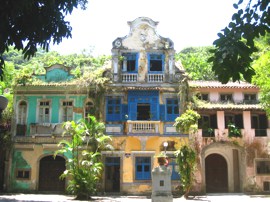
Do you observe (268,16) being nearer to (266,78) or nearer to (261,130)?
(266,78)

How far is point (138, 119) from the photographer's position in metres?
24.5

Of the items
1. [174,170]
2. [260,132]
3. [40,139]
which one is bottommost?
[174,170]

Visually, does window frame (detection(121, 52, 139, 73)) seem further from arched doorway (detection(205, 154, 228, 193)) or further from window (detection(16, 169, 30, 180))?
window (detection(16, 169, 30, 180))

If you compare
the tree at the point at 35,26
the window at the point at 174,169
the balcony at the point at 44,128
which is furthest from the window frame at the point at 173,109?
the tree at the point at 35,26

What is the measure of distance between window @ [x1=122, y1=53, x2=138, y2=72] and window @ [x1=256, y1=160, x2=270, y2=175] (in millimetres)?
10037

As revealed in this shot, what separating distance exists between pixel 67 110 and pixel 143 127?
5.13m

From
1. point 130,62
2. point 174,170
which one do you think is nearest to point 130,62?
point 130,62

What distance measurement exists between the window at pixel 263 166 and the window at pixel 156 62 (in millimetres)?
8682

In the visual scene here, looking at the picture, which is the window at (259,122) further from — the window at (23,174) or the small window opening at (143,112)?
the window at (23,174)

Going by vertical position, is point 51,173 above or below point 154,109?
below

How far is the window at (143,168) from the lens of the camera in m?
23.4

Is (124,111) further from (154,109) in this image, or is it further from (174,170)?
(174,170)

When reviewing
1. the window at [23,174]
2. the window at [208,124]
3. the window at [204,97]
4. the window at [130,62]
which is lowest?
the window at [23,174]

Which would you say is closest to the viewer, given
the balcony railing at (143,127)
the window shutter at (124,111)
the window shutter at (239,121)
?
the balcony railing at (143,127)
